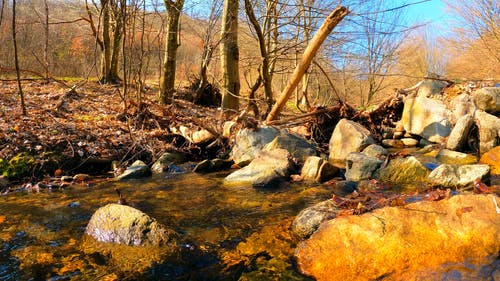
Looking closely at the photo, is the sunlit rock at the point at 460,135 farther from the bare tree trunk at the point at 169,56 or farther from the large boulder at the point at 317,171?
the bare tree trunk at the point at 169,56

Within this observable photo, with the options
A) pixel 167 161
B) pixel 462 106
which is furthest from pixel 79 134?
pixel 462 106

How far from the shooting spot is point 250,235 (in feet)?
10.8

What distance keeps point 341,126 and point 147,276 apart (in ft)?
17.8

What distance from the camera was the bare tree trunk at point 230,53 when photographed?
27.7 ft

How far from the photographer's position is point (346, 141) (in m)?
7.01

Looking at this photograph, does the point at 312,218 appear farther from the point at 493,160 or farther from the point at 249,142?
the point at 493,160

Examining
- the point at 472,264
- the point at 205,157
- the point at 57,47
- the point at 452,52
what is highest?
the point at 452,52

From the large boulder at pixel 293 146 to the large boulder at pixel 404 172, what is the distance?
4.96 ft

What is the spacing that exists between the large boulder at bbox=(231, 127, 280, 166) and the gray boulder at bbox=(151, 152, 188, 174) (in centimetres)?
97

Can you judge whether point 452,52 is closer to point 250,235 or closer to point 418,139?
point 418,139

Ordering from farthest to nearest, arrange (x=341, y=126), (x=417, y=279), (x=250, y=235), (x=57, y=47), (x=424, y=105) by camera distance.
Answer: (x=57, y=47)
(x=424, y=105)
(x=341, y=126)
(x=250, y=235)
(x=417, y=279)

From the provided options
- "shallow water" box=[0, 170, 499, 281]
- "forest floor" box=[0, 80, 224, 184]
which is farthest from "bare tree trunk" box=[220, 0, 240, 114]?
"shallow water" box=[0, 170, 499, 281]

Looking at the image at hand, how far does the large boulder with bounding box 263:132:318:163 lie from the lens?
6.50 meters

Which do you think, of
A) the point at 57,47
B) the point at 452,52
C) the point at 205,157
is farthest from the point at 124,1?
the point at 452,52
